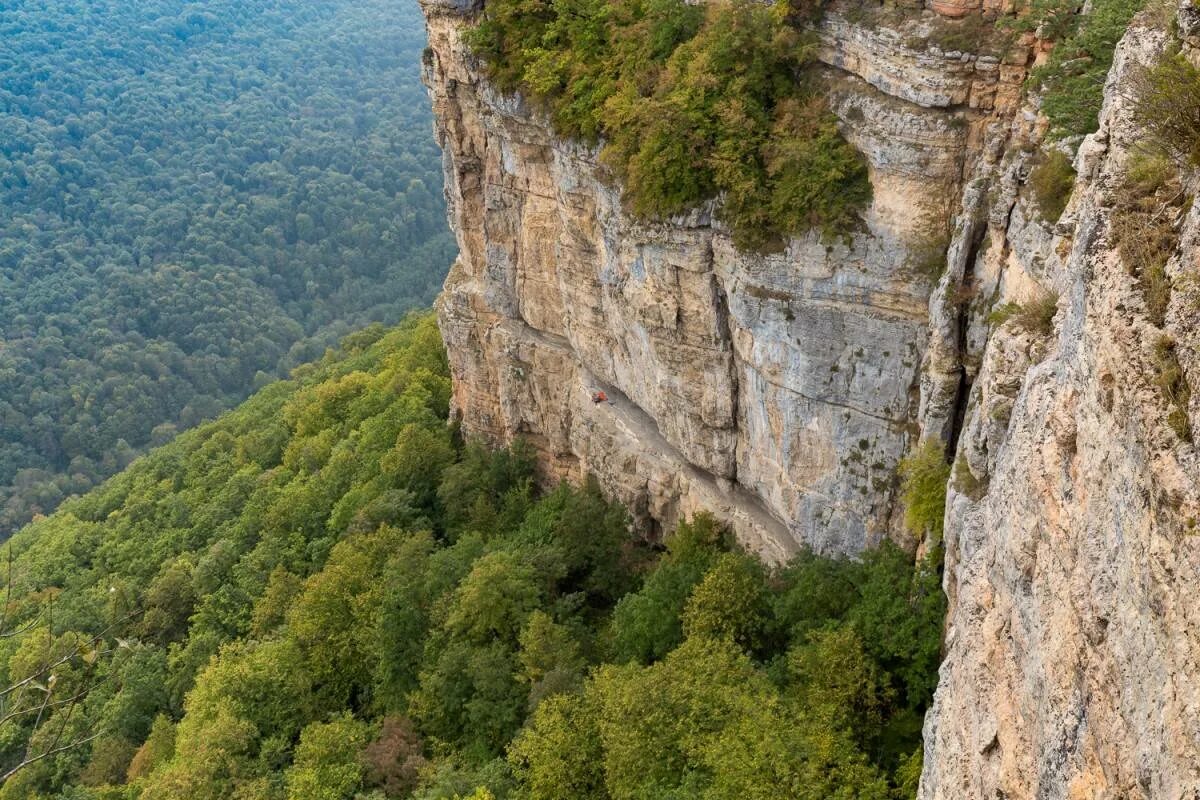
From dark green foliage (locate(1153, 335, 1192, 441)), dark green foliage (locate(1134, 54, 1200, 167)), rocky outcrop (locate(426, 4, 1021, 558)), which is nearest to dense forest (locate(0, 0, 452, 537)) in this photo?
rocky outcrop (locate(426, 4, 1021, 558))

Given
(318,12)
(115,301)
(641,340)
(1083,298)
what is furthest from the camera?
(318,12)

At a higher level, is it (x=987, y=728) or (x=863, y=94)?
(x=863, y=94)

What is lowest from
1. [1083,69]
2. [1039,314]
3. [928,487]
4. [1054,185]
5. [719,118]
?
[928,487]

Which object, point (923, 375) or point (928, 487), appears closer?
point (928, 487)

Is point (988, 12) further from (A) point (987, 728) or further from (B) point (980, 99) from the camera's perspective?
(A) point (987, 728)

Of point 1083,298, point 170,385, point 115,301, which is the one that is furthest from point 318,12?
point 1083,298

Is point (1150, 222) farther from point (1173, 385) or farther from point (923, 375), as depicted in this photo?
point (923, 375)

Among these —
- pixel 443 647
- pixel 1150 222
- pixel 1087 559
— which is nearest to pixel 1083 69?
pixel 1150 222
